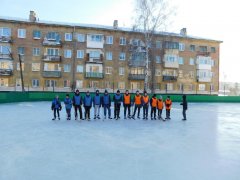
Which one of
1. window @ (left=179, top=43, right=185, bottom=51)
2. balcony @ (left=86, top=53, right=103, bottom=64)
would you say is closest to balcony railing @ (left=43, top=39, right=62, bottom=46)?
balcony @ (left=86, top=53, right=103, bottom=64)

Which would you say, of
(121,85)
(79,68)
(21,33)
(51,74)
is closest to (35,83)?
(51,74)

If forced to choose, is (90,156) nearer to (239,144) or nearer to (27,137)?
(27,137)

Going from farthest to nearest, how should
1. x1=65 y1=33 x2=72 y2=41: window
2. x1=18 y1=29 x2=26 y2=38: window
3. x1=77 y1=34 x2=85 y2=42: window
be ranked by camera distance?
1. x1=77 y1=34 x2=85 y2=42: window
2. x1=65 y1=33 x2=72 y2=41: window
3. x1=18 y1=29 x2=26 y2=38: window

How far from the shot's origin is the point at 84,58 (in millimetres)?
39812

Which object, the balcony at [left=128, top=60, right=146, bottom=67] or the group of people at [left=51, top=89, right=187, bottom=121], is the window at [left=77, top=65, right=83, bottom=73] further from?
the group of people at [left=51, top=89, right=187, bottom=121]

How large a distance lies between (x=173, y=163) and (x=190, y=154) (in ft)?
3.63

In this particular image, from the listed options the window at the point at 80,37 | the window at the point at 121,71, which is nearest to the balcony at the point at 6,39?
the window at the point at 80,37

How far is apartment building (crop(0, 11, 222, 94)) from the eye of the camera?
121 feet

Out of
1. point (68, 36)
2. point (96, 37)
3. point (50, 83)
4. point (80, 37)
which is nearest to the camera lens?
point (50, 83)

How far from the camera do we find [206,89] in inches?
1802

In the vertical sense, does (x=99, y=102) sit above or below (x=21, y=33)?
below

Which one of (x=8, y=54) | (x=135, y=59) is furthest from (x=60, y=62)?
(x=135, y=59)

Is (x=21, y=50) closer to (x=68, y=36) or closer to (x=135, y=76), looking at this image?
(x=68, y=36)

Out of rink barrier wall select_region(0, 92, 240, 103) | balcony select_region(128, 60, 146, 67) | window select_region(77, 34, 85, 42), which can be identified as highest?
window select_region(77, 34, 85, 42)
